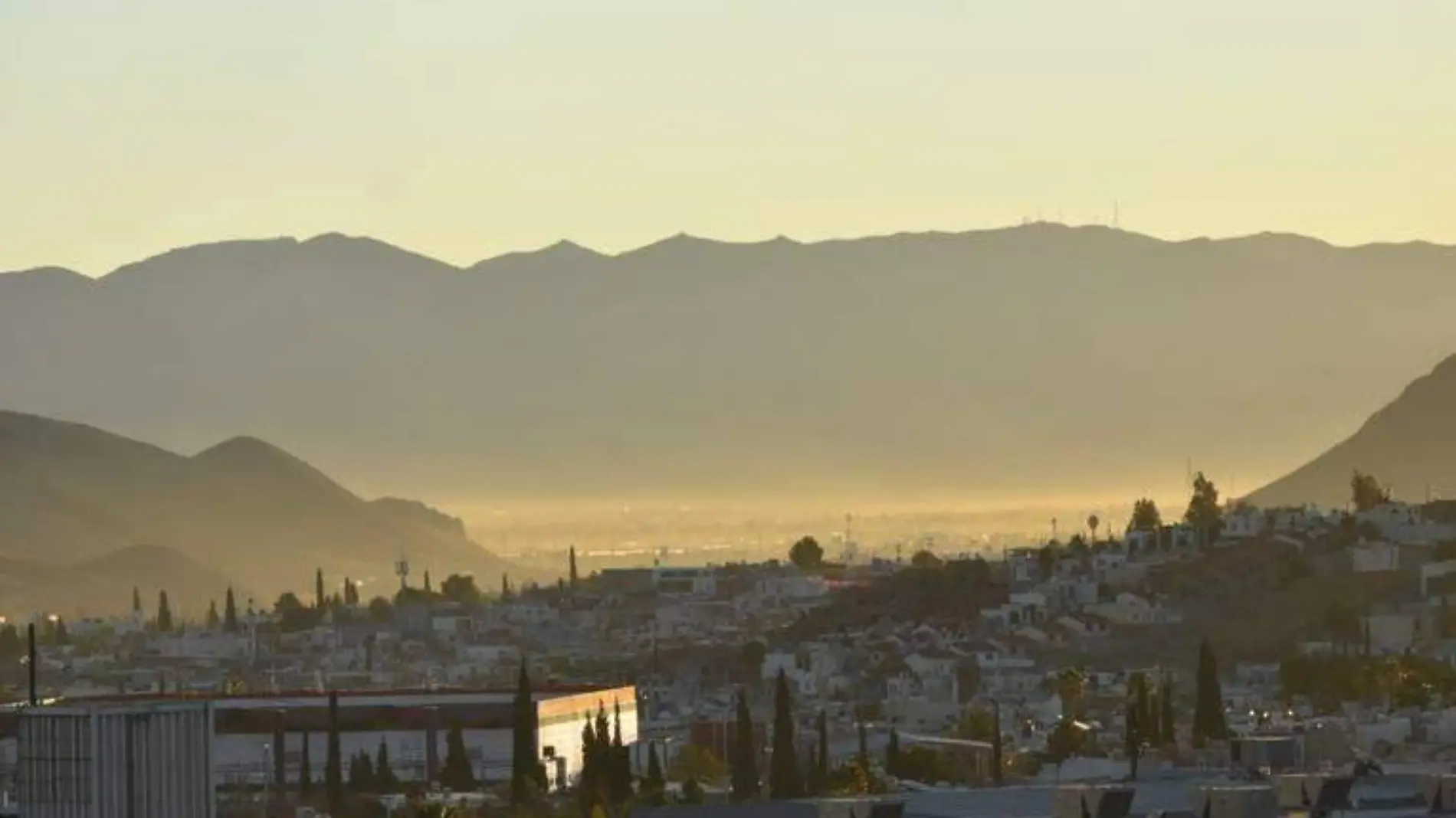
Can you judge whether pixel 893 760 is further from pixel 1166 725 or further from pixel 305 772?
pixel 305 772

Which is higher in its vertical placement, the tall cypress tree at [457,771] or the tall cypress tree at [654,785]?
the tall cypress tree at [457,771]

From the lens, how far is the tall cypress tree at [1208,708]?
13450 centimetres

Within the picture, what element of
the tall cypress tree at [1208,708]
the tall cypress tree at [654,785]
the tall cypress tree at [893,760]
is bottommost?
the tall cypress tree at [654,785]

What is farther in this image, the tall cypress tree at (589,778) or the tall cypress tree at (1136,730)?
the tall cypress tree at (589,778)

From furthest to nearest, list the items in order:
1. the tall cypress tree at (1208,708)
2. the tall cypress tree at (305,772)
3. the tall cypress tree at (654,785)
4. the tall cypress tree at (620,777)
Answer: the tall cypress tree at (305,772), the tall cypress tree at (1208,708), the tall cypress tree at (620,777), the tall cypress tree at (654,785)

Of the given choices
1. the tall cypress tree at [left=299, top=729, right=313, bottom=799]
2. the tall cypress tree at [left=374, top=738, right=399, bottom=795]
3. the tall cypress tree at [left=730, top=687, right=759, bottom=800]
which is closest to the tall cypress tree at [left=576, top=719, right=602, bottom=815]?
the tall cypress tree at [left=730, top=687, right=759, bottom=800]

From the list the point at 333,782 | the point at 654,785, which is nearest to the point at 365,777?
the point at 333,782

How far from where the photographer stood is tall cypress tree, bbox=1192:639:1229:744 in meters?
134

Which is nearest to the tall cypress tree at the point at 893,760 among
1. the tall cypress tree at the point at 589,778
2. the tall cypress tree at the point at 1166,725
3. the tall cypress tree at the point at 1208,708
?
the tall cypress tree at the point at 1166,725

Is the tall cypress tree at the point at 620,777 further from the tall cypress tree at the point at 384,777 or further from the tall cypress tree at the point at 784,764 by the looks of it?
the tall cypress tree at the point at 384,777

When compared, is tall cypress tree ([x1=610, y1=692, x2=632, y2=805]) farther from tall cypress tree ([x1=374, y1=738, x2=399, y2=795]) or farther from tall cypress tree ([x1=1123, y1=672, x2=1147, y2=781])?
tall cypress tree ([x1=374, y1=738, x2=399, y2=795])

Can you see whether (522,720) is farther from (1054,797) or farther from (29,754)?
(29,754)

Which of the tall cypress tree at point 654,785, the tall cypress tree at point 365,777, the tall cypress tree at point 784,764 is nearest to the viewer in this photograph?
the tall cypress tree at point 654,785

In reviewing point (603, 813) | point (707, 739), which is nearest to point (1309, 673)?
point (707, 739)
